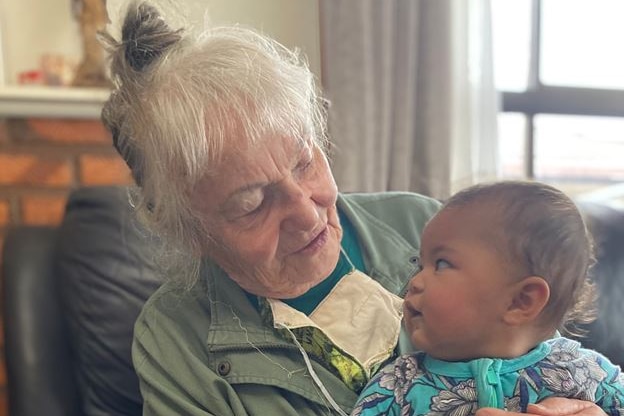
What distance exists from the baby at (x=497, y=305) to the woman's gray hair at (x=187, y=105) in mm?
333

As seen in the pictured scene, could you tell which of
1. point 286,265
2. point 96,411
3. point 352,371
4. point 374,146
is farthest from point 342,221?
point 374,146

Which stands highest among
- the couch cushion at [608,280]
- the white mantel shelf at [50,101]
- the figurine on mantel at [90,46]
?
the figurine on mantel at [90,46]

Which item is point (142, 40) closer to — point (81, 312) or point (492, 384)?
point (81, 312)

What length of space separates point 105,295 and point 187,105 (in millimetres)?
523

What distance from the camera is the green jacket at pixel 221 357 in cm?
111

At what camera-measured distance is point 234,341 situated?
1133 millimetres

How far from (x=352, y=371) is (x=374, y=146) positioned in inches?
39.7

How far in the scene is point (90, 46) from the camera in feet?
6.14

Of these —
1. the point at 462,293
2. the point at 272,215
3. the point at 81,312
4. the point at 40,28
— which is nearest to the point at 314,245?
the point at 272,215

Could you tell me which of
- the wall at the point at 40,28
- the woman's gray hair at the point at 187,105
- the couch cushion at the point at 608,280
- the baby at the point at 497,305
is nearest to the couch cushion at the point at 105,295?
the woman's gray hair at the point at 187,105

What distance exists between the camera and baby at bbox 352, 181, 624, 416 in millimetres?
907

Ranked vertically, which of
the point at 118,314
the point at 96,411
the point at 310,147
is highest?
the point at 310,147

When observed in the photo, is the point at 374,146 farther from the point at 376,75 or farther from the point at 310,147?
the point at 310,147

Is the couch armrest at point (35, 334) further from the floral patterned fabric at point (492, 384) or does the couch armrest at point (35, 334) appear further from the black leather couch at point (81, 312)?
the floral patterned fabric at point (492, 384)
